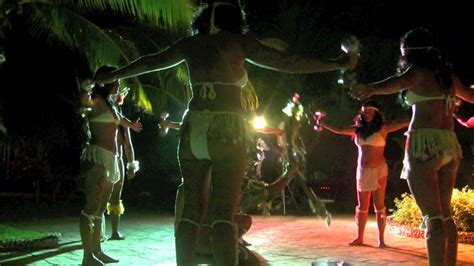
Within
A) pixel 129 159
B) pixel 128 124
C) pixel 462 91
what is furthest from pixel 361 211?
pixel 462 91

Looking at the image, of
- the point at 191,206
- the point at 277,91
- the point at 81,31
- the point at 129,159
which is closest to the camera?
the point at 191,206

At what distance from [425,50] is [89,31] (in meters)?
5.72

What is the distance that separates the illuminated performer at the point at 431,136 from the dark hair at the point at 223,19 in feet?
3.18

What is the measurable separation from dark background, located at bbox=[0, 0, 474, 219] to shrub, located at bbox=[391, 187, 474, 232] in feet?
18.8

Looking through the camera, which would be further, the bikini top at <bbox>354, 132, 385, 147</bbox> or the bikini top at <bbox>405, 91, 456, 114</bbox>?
the bikini top at <bbox>354, 132, 385, 147</bbox>

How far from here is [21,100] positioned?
59.4 feet

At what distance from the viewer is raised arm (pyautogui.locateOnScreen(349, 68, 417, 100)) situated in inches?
152

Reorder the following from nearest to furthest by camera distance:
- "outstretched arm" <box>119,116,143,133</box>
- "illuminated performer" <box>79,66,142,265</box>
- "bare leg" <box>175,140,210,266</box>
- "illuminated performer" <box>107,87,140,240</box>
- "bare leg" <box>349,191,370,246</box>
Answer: "bare leg" <box>175,140,210,266</box> → "illuminated performer" <box>79,66,142,265</box> → "outstretched arm" <box>119,116,143,133</box> → "illuminated performer" <box>107,87,140,240</box> → "bare leg" <box>349,191,370,246</box>

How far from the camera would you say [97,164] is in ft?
18.1

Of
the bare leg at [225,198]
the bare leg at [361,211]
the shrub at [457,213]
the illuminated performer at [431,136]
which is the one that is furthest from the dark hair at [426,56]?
the shrub at [457,213]

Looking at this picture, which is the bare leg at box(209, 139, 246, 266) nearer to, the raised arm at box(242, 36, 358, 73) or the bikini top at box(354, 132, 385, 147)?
the raised arm at box(242, 36, 358, 73)

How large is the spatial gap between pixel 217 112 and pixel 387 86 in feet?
4.08

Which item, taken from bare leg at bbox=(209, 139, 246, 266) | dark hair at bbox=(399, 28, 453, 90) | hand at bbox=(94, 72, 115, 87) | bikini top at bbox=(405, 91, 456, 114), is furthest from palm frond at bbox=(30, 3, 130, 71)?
bare leg at bbox=(209, 139, 246, 266)

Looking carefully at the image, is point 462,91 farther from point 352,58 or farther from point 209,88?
point 209,88
